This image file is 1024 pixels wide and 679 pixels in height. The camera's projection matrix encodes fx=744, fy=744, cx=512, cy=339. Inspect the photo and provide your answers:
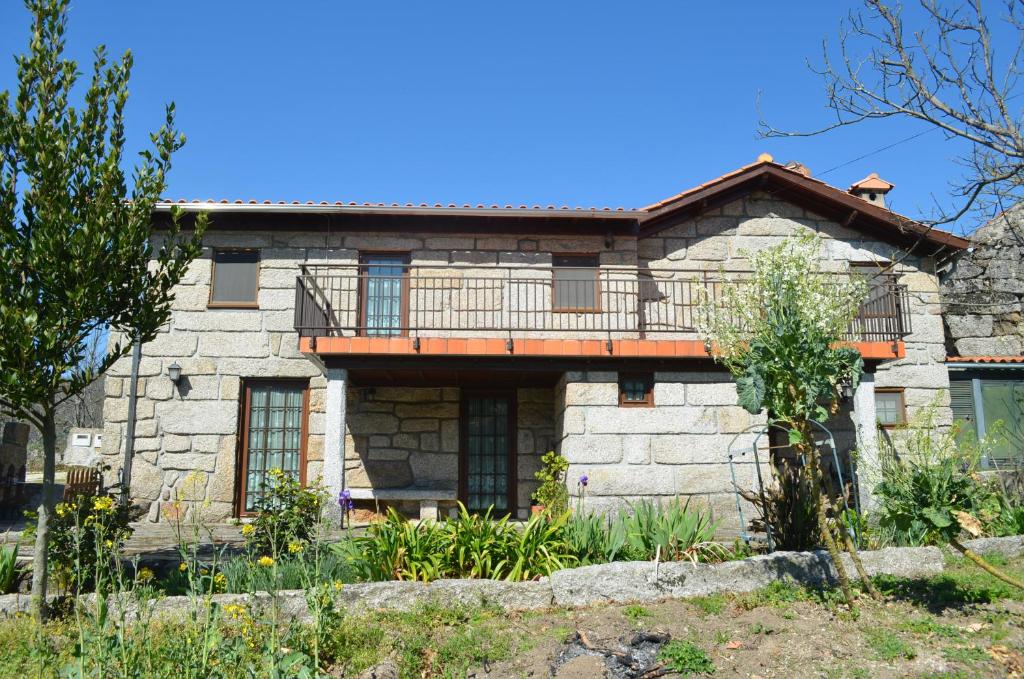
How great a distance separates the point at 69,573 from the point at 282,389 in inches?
201

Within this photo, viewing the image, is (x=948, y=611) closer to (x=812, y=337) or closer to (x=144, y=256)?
(x=812, y=337)

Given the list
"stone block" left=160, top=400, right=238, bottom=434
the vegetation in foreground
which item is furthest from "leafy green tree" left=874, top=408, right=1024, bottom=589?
"stone block" left=160, top=400, right=238, bottom=434

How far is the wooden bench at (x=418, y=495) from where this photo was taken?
31.7 ft

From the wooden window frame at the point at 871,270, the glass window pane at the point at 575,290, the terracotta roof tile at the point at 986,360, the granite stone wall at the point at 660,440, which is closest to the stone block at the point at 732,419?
the granite stone wall at the point at 660,440

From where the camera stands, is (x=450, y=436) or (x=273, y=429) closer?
(x=273, y=429)

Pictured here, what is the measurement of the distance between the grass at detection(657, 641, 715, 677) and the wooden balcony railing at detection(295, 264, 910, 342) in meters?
5.92

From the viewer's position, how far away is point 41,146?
17.2ft

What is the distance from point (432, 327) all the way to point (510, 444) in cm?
224

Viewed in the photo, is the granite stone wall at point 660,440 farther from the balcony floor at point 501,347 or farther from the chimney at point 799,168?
the chimney at point 799,168

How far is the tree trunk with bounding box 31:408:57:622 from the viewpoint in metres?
5.21

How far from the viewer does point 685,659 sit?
4.55 m

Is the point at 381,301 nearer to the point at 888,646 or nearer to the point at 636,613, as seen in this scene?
the point at 636,613

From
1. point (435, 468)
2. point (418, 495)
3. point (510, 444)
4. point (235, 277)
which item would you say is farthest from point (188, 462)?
point (510, 444)

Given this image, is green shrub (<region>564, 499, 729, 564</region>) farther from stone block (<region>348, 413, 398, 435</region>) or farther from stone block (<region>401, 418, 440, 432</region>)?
stone block (<region>348, 413, 398, 435</region>)
